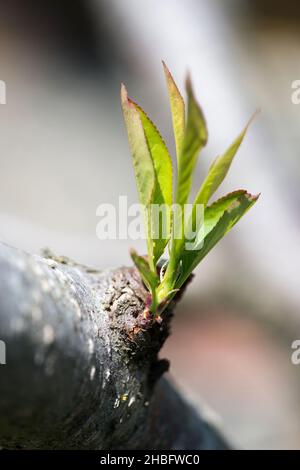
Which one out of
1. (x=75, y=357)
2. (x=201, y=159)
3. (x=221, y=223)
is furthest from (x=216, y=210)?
(x=201, y=159)

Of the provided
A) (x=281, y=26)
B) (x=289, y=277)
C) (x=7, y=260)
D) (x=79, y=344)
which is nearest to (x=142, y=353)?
(x=79, y=344)

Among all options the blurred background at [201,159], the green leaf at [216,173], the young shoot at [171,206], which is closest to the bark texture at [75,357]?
the young shoot at [171,206]

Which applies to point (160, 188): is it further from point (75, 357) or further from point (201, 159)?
point (201, 159)

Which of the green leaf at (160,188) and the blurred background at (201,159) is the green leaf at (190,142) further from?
the blurred background at (201,159)

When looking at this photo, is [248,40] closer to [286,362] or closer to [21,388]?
[286,362]

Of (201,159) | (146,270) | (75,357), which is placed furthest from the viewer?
(201,159)
